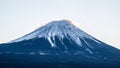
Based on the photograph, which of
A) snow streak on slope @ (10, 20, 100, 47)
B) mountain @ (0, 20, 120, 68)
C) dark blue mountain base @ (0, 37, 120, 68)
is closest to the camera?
dark blue mountain base @ (0, 37, 120, 68)

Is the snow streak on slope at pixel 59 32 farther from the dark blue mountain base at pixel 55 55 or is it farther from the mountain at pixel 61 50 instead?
the dark blue mountain base at pixel 55 55

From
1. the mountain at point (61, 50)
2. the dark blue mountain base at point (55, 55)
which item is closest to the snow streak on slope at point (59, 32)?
the mountain at point (61, 50)

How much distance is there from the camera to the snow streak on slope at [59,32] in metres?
110

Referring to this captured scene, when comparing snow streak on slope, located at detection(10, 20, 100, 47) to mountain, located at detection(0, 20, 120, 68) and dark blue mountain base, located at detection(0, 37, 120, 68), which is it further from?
dark blue mountain base, located at detection(0, 37, 120, 68)

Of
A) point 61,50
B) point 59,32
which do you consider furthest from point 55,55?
point 59,32

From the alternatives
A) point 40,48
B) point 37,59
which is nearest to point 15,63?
point 37,59

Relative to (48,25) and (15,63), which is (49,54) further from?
(48,25)

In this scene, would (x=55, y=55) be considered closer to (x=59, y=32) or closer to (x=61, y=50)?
(x=61, y=50)

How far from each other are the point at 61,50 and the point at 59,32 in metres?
21.7

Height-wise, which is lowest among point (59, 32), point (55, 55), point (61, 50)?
point (55, 55)

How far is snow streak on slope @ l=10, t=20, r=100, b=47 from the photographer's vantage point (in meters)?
110

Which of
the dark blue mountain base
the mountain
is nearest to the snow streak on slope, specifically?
the mountain

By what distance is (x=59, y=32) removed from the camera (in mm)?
117812

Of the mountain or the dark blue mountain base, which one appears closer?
the dark blue mountain base
